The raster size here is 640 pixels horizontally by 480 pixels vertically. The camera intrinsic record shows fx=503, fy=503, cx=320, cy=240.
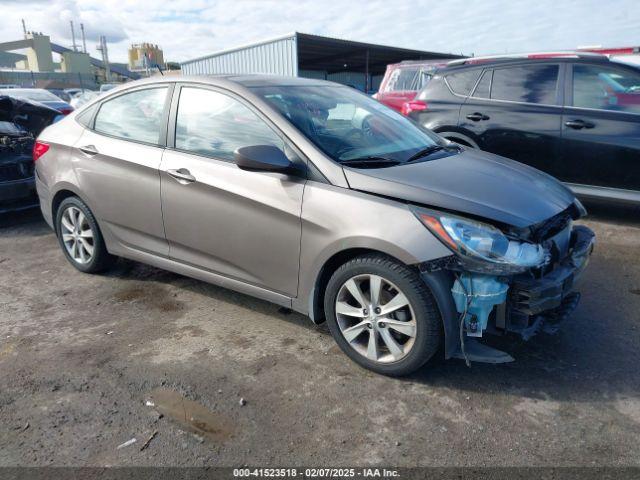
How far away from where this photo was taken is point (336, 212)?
2799mm

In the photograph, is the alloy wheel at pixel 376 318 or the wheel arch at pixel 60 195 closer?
the alloy wheel at pixel 376 318

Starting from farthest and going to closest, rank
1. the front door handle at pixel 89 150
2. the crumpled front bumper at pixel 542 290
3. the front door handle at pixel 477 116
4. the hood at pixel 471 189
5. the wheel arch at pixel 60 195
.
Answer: the front door handle at pixel 477 116, the wheel arch at pixel 60 195, the front door handle at pixel 89 150, the hood at pixel 471 189, the crumpled front bumper at pixel 542 290

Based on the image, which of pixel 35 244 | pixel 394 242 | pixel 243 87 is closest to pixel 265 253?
pixel 394 242

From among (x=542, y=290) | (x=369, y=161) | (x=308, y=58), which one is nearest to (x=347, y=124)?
(x=369, y=161)

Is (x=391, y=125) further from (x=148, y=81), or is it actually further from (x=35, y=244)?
(x=35, y=244)

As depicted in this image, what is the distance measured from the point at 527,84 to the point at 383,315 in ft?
14.1

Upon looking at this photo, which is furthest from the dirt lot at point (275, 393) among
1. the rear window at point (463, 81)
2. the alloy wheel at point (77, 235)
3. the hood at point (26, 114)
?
the hood at point (26, 114)

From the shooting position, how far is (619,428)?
7.84 feet

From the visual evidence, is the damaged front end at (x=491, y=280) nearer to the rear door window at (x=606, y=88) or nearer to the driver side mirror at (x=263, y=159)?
the driver side mirror at (x=263, y=159)

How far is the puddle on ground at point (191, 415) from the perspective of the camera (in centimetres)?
243

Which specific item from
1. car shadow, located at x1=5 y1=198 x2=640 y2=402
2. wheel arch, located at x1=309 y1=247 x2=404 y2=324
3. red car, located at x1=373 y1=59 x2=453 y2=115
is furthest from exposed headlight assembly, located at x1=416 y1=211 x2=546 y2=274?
red car, located at x1=373 y1=59 x2=453 y2=115

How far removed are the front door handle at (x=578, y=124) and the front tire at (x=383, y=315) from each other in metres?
3.85

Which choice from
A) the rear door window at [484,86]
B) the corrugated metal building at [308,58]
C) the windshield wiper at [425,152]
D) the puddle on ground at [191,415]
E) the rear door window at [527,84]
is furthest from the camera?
the corrugated metal building at [308,58]

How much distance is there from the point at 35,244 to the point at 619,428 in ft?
18.0
